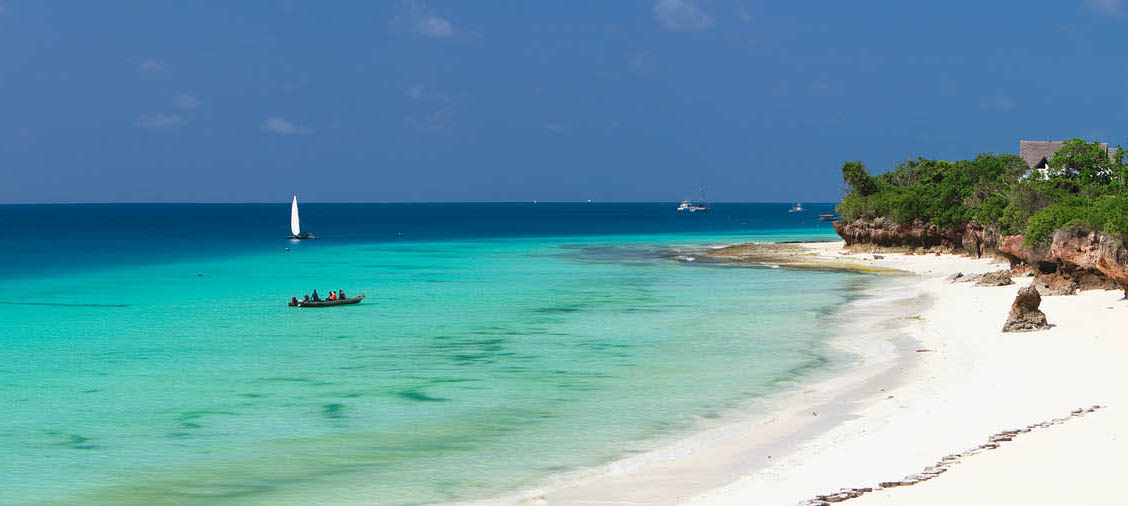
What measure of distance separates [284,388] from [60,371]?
7311mm

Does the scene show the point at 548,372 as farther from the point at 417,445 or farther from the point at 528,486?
the point at 528,486

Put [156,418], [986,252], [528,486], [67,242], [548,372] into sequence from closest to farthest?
1. [528,486]
2. [156,418]
3. [548,372]
4. [986,252]
5. [67,242]

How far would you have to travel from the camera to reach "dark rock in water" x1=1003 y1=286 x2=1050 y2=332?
88.2 feet

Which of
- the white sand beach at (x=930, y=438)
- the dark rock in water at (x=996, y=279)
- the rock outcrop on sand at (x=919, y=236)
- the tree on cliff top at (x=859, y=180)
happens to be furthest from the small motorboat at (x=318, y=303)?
the tree on cliff top at (x=859, y=180)

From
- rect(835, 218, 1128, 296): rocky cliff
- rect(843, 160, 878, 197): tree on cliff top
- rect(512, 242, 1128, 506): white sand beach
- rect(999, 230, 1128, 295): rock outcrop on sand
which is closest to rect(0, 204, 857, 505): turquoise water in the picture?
rect(512, 242, 1128, 506): white sand beach

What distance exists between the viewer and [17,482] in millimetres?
15438

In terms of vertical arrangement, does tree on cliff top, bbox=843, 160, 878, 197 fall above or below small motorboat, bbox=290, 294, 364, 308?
above

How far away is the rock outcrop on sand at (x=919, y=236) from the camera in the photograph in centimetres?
5906

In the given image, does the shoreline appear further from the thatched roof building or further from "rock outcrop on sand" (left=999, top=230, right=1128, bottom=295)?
the thatched roof building

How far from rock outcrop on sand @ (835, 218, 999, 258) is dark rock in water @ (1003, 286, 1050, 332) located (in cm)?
3008

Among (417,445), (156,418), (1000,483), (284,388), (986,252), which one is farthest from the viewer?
(986,252)

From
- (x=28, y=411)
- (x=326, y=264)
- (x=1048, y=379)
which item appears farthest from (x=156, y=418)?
(x=326, y=264)

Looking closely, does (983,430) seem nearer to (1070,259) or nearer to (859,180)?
(1070,259)

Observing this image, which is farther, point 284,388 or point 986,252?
point 986,252
